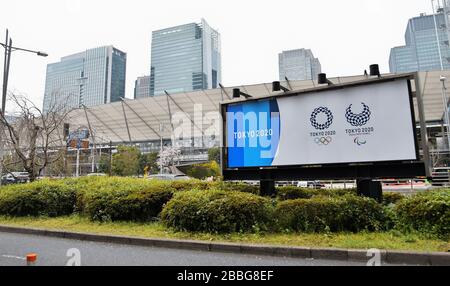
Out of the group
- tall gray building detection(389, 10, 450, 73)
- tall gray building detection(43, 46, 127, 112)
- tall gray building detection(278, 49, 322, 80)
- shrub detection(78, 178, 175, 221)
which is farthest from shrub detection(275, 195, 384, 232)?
tall gray building detection(278, 49, 322, 80)

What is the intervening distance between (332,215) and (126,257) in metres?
4.33

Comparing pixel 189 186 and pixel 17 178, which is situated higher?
pixel 17 178

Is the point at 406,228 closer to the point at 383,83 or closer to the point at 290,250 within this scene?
the point at 290,250

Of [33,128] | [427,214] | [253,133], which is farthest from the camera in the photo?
[33,128]

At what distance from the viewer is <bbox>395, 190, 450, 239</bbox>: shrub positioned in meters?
6.04

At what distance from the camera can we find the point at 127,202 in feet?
29.9

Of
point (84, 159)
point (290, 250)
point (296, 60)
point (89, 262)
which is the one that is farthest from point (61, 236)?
point (296, 60)

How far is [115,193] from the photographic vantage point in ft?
31.2

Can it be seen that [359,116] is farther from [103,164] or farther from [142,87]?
[142,87]

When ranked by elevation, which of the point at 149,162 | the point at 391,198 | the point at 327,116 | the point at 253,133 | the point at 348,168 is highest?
the point at 149,162

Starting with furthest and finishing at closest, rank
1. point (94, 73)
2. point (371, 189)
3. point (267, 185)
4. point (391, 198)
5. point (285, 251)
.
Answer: point (94, 73), point (267, 185), point (391, 198), point (371, 189), point (285, 251)

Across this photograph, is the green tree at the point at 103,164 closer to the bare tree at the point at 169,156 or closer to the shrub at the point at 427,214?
the bare tree at the point at 169,156

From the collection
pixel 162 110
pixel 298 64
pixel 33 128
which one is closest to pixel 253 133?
pixel 33 128
